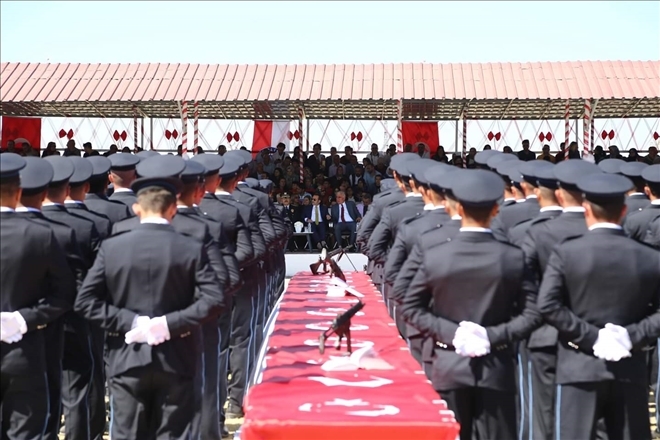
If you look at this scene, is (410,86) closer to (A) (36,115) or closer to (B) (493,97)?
(B) (493,97)

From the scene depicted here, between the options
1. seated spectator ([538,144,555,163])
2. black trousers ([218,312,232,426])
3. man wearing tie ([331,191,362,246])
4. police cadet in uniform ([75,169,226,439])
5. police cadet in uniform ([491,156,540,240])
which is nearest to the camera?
police cadet in uniform ([75,169,226,439])

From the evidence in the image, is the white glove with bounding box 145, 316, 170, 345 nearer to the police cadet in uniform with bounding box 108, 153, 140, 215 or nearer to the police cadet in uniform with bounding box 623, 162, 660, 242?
the police cadet in uniform with bounding box 108, 153, 140, 215

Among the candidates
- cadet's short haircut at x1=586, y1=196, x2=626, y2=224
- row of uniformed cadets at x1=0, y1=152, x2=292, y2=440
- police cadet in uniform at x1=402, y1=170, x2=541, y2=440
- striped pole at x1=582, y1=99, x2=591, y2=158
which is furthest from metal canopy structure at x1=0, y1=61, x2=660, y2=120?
police cadet in uniform at x1=402, y1=170, x2=541, y2=440

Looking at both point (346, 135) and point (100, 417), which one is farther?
point (346, 135)

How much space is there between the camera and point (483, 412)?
391cm

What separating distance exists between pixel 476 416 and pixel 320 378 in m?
0.98

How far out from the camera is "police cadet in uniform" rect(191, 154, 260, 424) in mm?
6151

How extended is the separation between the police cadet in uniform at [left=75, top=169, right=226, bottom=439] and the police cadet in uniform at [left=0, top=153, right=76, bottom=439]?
1.09ft

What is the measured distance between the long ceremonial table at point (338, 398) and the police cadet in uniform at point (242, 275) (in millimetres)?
532

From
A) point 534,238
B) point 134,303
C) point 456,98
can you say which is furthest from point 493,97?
point 134,303

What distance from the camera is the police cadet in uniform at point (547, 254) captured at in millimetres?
4578

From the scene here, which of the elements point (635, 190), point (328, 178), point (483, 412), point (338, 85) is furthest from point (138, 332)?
point (328, 178)

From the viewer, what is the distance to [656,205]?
6598mm

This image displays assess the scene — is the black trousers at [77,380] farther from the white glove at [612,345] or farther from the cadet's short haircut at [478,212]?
the white glove at [612,345]
